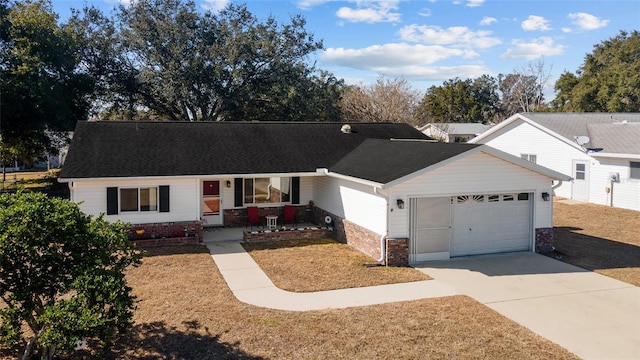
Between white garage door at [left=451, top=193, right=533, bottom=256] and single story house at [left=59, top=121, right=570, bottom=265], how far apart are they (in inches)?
1.2

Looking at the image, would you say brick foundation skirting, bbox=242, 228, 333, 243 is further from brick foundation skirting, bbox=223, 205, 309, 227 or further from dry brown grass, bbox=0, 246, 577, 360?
dry brown grass, bbox=0, 246, 577, 360

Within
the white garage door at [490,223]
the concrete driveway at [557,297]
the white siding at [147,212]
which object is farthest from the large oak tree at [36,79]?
the concrete driveway at [557,297]

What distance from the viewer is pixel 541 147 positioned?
27.6m

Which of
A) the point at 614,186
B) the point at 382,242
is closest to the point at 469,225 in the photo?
the point at 382,242

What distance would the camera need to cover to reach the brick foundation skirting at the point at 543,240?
15062 millimetres

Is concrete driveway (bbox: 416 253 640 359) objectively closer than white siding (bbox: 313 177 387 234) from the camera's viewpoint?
Yes

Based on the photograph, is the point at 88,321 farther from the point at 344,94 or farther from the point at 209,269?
the point at 344,94

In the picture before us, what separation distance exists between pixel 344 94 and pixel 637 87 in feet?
95.7

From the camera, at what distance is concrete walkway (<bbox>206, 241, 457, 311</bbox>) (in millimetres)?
10414

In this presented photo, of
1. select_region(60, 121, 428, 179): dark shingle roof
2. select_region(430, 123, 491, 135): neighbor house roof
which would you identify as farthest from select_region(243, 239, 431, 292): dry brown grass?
select_region(430, 123, 491, 135): neighbor house roof

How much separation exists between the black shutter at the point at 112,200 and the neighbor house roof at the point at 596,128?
2254 centimetres

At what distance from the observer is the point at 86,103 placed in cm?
3269

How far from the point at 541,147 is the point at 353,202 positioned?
55.0 ft

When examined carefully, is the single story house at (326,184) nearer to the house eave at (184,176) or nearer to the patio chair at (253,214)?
the house eave at (184,176)
